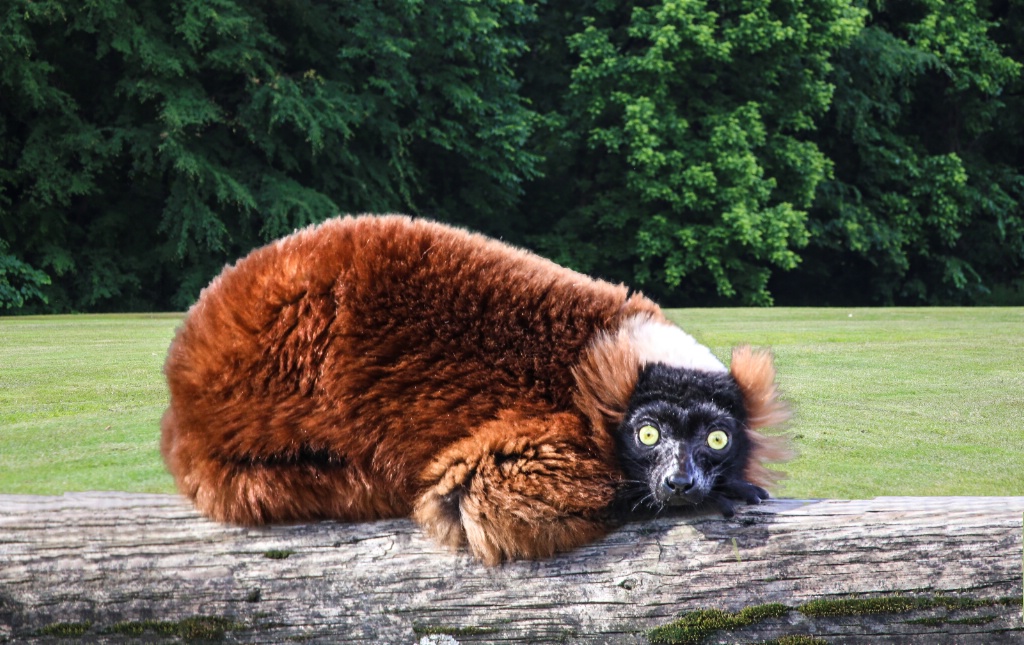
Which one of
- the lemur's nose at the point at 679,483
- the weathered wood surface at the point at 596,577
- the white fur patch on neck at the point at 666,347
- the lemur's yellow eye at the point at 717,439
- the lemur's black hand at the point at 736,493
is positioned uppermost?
the white fur patch on neck at the point at 666,347

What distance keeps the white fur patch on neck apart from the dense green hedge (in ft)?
53.1

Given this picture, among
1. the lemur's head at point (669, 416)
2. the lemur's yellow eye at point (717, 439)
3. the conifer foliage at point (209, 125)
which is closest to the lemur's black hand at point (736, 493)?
the lemur's head at point (669, 416)

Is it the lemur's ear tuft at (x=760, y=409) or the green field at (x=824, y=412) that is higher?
the lemur's ear tuft at (x=760, y=409)

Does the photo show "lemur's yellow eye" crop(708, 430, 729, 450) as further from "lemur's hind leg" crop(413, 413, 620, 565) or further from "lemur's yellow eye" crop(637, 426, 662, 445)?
"lemur's hind leg" crop(413, 413, 620, 565)

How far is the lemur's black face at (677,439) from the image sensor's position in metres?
2.16

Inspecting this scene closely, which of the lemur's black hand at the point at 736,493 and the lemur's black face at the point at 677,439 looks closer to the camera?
the lemur's black face at the point at 677,439

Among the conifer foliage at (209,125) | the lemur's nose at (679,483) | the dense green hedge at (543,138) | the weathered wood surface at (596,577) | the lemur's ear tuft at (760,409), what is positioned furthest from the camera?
the dense green hedge at (543,138)

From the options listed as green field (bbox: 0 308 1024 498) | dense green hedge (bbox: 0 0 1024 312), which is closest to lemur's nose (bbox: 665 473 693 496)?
green field (bbox: 0 308 1024 498)

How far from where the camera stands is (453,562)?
2240mm

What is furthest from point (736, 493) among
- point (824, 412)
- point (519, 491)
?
point (824, 412)

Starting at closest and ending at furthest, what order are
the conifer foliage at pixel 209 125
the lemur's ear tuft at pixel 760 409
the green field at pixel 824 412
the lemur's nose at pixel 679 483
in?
the lemur's nose at pixel 679 483 < the lemur's ear tuft at pixel 760 409 < the green field at pixel 824 412 < the conifer foliage at pixel 209 125

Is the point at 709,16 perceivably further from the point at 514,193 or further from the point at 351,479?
the point at 351,479

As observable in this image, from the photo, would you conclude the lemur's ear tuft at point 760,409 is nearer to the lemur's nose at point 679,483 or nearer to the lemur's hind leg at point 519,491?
the lemur's nose at point 679,483

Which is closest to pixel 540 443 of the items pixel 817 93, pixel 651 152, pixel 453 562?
pixel 453 562
